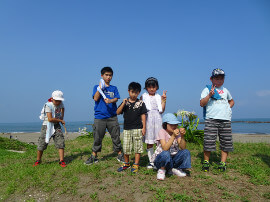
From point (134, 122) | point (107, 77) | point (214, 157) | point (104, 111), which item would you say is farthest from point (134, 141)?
point (214, 157)

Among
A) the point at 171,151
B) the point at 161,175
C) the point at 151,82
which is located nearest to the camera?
the point at 161,175

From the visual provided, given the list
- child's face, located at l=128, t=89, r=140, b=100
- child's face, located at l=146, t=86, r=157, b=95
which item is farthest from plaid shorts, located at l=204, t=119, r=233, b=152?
child's face, located at l=128, t=89, r=140, b=100

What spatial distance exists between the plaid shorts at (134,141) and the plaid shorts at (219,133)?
1.49 metres

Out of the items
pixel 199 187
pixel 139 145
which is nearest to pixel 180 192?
pixel 199 187

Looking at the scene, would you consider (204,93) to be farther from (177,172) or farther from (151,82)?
(177,172)

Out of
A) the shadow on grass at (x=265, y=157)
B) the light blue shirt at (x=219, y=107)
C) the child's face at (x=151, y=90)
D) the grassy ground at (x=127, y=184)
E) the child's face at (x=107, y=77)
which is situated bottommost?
the grassy ground at (x=127, y=184)

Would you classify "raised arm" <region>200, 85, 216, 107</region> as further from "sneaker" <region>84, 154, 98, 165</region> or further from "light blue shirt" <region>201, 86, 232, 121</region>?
"sneaker" <region>84, 154, 98, 165</region>

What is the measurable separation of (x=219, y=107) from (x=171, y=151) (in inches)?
57.3

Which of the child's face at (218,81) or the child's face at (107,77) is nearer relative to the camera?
the child's face at (218,81)

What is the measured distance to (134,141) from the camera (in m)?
4.29

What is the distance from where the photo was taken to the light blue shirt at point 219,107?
4.21 metres

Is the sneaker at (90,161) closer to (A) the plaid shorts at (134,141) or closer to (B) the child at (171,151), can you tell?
(A) the plaid shorts at (134,141)

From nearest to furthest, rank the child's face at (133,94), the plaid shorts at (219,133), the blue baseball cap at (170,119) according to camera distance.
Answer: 1. the blue baseball cap at (170,119)
2. the plaid shorts at (219,133)
3. the child's face at (133,94)

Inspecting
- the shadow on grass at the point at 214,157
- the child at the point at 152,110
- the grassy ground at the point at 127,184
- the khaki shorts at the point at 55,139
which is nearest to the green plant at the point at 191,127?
the shadow on grass at the point at 214,157
